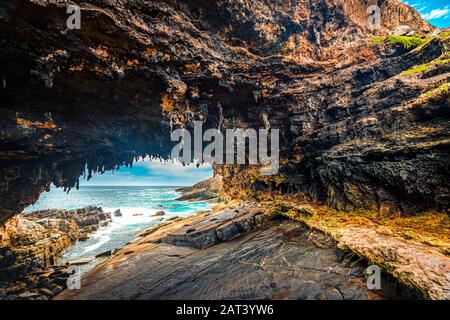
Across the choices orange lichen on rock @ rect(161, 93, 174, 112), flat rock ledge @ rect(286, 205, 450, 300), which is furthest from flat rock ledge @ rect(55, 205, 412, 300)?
orange lichen on rock @ rect(161, 93, 174, 112)

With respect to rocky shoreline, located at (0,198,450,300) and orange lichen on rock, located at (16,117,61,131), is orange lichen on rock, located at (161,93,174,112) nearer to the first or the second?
orange lichen on rock, located at (16,117,61,131)

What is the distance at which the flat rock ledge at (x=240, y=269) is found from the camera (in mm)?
7996

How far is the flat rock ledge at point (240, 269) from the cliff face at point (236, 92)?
5.47 meters

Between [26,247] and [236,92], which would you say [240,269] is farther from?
[26,247]

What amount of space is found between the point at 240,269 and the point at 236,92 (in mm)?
12928

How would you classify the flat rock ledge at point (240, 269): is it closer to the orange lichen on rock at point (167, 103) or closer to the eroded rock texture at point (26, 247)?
the orange lichen on rock at point (167, 103)

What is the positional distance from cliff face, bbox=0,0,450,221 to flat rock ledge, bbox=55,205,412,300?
547 centimetres

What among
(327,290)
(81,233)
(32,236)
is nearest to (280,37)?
(327,290)

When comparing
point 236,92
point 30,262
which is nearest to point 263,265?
point 236,92

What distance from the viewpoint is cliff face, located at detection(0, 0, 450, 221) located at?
11.3m

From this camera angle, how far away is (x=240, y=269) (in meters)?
9.96

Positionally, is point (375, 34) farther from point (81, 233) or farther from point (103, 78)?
point (81, 233)

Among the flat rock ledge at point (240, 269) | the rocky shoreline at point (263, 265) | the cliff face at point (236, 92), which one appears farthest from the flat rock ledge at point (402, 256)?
the cliff face at point (236, 92)
